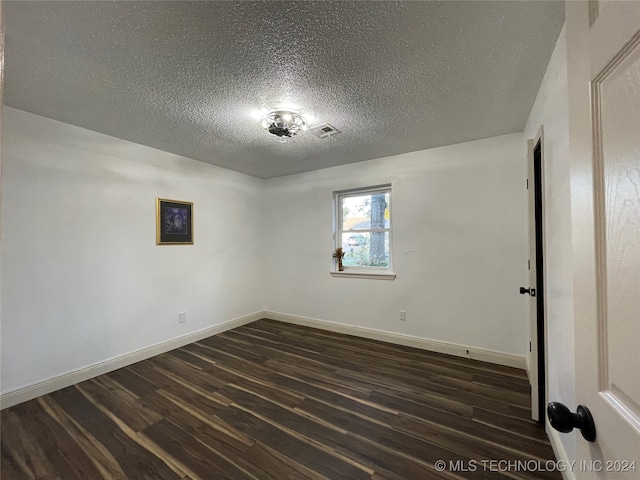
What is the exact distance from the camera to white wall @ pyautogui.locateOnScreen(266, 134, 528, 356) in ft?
8.56

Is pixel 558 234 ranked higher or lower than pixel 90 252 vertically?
higher

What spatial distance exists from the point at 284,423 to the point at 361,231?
2.44m

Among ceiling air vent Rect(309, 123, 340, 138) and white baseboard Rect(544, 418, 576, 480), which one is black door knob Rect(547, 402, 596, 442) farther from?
ceiling air vent Rect(309, 123, 340, 138)

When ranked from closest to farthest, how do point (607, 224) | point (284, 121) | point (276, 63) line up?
point (607, 224) → point (276, 63) → point (284, 121)

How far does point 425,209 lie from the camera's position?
10.0 feet

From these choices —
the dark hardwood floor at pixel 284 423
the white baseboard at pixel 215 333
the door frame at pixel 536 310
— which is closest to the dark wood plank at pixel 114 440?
the dark hardwood floor at pixel 284 423

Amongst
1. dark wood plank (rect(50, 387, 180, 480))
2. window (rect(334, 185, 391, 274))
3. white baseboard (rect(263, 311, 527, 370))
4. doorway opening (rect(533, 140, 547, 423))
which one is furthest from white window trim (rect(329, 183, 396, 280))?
dark wood plank (rect(50, 387, 180, 480))

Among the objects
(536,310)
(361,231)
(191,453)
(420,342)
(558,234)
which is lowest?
(191,453)

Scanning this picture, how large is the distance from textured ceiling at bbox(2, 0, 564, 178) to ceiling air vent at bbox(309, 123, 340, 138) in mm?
68

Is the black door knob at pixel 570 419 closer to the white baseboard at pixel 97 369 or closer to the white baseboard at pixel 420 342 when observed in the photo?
the white baseboard at pixel 420 342

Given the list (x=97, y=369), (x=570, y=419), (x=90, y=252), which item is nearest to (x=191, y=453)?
(x=97, y=369)

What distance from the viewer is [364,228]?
3621 mm

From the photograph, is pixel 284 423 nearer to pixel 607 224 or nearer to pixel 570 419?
pixel 570 419

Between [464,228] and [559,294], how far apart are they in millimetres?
1499
